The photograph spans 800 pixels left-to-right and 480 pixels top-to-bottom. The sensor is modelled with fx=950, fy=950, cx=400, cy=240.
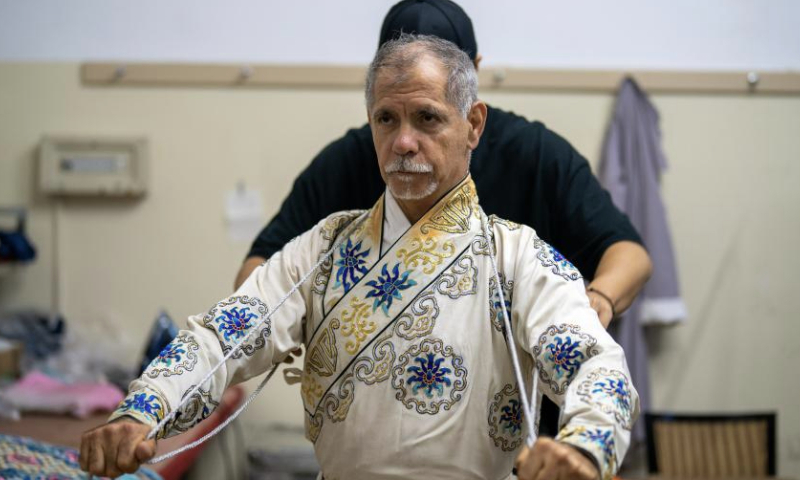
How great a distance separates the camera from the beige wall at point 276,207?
11.6 ft

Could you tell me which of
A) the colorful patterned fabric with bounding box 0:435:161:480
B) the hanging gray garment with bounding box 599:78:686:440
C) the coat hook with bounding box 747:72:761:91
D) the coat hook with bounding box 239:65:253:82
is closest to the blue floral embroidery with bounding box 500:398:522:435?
the colorful patterned fabric with bounding box 0:435:161:480

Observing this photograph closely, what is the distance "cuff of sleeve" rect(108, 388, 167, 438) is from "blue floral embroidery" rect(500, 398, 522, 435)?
480 millimetres

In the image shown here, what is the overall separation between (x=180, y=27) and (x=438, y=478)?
102 inches

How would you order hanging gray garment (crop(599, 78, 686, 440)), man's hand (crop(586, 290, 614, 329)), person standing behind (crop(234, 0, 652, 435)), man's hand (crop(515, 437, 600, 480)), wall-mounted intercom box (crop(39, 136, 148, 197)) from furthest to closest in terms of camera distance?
wall-mounted intercom box (crop(39, 136, 148, 197)), hanging gray garment (crop(599, 78, 686, 440)), person standing behind (crop(234, 0, 652, 435)), man's hand (crop(586, 290, 614, 329)), man's hand (crop(515, 437, 600, 480))

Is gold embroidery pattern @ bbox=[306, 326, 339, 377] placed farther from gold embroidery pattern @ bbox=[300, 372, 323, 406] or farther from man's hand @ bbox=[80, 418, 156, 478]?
man's hand @ bbox=[80, 418, 156, 478]

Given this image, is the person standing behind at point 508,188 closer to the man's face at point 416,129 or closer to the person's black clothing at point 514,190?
the person's black clothing at point 514,190

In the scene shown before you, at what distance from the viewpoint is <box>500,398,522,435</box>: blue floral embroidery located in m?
1.38

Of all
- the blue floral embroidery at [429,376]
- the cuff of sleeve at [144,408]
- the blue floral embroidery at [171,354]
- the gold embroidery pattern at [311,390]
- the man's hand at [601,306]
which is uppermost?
the man's hand at [601,306]

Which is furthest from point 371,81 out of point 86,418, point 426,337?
point 86,418

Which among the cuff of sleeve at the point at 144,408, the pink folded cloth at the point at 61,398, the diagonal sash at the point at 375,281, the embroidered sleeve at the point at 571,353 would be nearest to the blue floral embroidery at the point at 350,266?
the diagonal sash at the point at 375,281

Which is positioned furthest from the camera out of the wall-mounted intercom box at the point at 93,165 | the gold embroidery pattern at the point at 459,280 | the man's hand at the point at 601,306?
the wall-mounted intercom box at the point at 93,165

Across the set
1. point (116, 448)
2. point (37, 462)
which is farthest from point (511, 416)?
point (37, 462)

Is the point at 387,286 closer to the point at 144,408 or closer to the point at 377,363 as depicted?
the point at 377,363

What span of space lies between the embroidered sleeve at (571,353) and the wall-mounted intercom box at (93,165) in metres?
2.38
